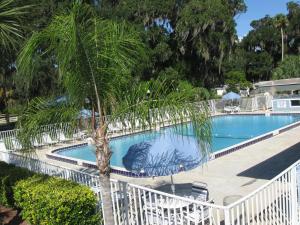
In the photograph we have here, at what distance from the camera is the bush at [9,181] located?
7484mm

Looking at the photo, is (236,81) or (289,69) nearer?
(289,69)

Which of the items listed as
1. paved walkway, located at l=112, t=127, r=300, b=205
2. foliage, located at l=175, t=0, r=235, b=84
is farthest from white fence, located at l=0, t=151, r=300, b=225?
foliage, located at l=175, t=0, r=235, b=84

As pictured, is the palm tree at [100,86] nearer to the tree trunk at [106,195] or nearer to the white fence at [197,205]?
the tree trunk at [106,195]

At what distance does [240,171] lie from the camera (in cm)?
981

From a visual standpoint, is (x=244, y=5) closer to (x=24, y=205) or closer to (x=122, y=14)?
(x=122, y=14)

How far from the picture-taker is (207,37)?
2666 centimetres

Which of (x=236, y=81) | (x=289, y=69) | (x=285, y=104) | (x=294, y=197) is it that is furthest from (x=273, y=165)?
(x=236, y=81)

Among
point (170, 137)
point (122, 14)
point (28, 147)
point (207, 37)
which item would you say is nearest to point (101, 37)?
point (28, 147)

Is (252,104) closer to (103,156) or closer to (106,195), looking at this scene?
(106,195)

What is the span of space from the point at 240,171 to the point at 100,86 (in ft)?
21.1

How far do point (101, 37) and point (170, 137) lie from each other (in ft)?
8.65

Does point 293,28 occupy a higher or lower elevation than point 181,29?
higher

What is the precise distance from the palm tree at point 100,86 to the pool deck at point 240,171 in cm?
297

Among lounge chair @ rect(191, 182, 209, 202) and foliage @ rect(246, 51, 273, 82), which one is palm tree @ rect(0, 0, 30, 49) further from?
foliage @ rect(246, 51, 273, 82)
